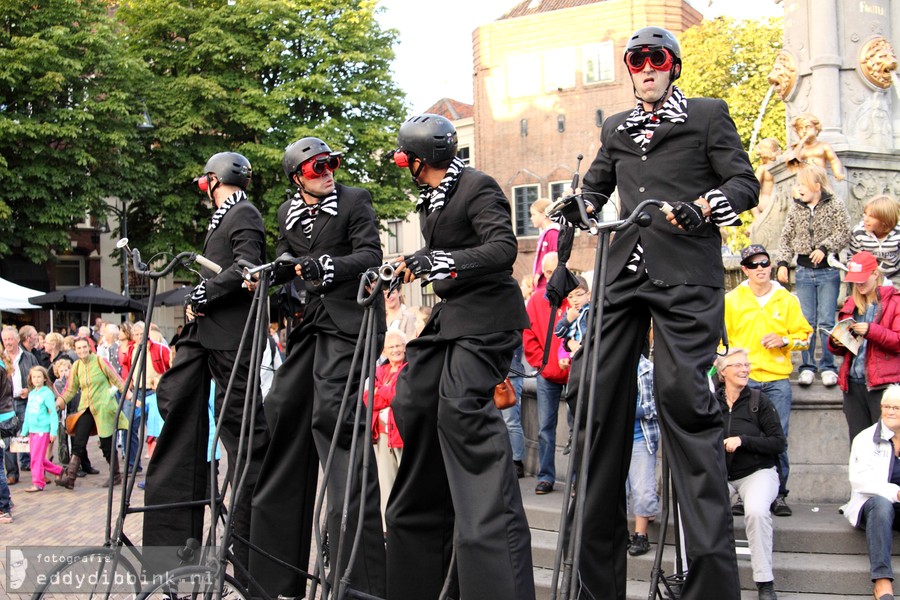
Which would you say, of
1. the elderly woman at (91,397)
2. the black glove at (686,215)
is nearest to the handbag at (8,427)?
the elderly woman at (91,397)

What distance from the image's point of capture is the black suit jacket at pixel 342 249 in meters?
5.70

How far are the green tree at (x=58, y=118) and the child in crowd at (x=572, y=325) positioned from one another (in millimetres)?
23187

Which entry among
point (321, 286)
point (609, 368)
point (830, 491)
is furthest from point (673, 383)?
point (830, 491)

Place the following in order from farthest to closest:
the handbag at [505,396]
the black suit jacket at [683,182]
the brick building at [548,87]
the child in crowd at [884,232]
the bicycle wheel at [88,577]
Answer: the brick building at [548,87]
the child in crowd at [884,232]
the handbag at [505,396]
the bicycle wheel at [88,577]
the black suit jacket at [683,182]

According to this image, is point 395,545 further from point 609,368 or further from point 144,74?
point 144,74

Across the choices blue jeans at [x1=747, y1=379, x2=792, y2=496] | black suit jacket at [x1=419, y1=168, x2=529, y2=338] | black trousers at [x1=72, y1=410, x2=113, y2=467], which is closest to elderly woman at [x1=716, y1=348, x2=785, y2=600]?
blue jeans at [x1=747, y1=379, x2=792, y2=496]

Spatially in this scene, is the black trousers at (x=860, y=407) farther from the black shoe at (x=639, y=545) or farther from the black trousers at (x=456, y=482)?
the black trousers at (x=456, y=482)

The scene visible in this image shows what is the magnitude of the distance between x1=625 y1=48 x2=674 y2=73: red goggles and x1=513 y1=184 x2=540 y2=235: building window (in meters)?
42.2

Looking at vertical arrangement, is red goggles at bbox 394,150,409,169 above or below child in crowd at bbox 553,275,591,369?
above

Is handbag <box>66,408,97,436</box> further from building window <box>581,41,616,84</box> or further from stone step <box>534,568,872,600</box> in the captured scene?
building window <box>581,41,616,84</box>

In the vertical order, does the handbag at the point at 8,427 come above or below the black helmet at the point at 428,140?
below

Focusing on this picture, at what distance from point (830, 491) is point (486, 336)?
3.53 meters

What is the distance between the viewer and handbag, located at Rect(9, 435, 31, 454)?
13.0 meters

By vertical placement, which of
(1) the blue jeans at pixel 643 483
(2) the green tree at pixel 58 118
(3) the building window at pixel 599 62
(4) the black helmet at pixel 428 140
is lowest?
(1) the blue jeans at pixel 643 483
